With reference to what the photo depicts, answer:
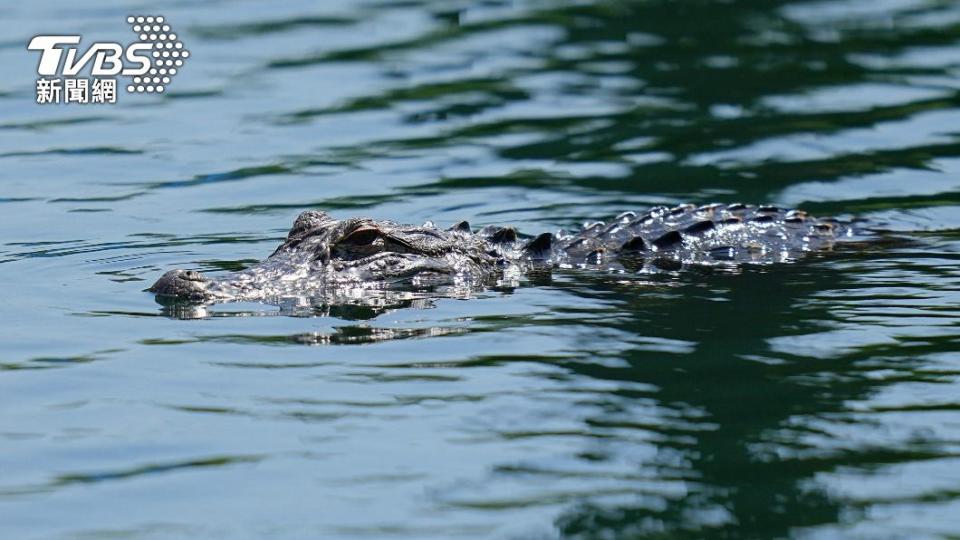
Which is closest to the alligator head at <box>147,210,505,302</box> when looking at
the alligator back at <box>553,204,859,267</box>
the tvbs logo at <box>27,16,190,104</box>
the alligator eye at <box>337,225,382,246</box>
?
the alligator eye at <box>337,225,382,246</box>

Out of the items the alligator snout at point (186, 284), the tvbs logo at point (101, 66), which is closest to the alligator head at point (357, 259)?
the alligator snout at point (186, 284)

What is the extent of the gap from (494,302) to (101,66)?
334 inches

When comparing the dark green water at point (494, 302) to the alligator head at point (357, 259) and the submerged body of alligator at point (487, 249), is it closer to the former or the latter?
the submerged body of alligator at point (487, 249)

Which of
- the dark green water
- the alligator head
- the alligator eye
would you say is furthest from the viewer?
the alligator eye

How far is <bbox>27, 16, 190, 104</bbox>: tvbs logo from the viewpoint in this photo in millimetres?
16531

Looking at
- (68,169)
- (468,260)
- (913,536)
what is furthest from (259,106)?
(913,536)

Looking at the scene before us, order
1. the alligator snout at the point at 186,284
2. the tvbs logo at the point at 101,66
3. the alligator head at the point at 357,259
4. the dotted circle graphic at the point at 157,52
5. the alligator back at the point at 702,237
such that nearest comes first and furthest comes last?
the alligator snout at the point at 186,284 → the alligator head at the point at 357,259 → the alligator back at the point at 702,237 → the tvbs logo at the point at 101,66 → the dotted circle graphic at the point at 157,52

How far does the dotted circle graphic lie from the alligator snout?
7359mm

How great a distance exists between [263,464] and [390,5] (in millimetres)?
13619

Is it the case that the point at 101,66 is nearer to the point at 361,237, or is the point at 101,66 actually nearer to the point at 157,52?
the point at 157,52

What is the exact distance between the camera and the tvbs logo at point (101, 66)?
16.5 meters

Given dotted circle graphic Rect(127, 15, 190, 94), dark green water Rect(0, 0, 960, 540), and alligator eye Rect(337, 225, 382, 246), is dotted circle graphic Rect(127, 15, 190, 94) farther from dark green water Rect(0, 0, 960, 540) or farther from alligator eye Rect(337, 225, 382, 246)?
alligator eye Rect(337, 225, 382, 246)

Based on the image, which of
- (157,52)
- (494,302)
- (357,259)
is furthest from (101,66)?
(494,302)

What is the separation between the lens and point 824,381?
7.94 meters
